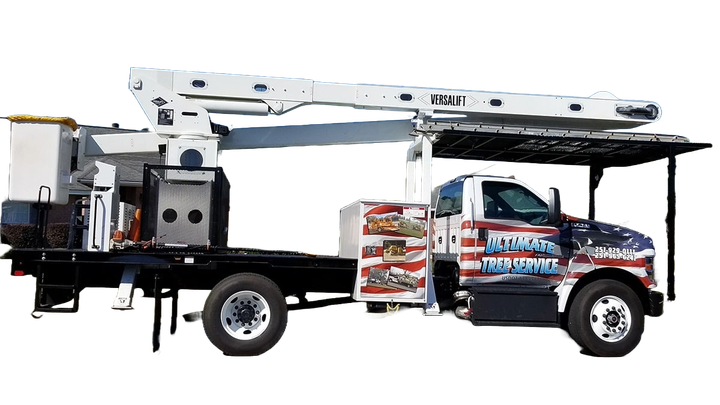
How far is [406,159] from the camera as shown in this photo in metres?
10.5

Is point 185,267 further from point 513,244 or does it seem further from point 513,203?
point 513,203

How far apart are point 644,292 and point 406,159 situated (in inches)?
163

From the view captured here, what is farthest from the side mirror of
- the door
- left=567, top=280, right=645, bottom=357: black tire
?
left=567, top=280, right=645, bottom=357: black tire

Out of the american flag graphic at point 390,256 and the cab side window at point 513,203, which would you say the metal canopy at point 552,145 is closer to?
the cab side window at point 513,203

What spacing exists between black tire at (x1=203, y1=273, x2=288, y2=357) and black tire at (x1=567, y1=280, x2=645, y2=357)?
4.17 meters

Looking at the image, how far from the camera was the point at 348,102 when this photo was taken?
9727 mm

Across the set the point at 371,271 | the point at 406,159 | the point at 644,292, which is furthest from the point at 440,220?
the point at 644,292

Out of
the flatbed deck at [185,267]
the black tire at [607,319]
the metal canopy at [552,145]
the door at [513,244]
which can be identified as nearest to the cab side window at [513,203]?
the door at [513,244]

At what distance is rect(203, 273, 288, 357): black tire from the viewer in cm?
830

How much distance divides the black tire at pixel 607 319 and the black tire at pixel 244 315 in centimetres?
417

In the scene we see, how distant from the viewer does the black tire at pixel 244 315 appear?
830 centimetres

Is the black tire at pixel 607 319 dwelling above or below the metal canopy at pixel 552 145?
below

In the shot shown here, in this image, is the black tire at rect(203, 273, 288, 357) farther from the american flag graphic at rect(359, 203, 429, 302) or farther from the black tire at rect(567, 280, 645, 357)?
the black tire at rect(567, 280, 645, 357)

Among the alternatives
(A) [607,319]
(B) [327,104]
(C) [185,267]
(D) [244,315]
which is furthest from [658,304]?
(C) [185,267]
